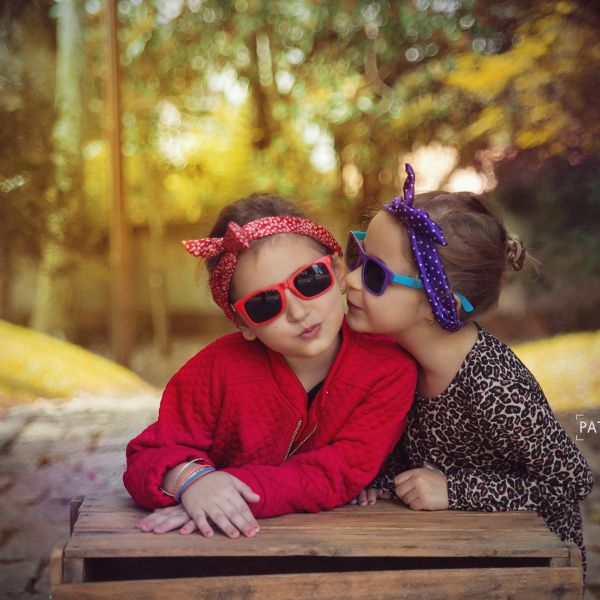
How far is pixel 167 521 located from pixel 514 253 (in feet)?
3.66

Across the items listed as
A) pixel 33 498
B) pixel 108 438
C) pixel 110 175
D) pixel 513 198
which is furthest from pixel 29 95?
pixel 513 198

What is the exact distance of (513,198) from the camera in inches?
212

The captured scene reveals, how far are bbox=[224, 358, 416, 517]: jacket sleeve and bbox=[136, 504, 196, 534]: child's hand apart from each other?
0.51 feet

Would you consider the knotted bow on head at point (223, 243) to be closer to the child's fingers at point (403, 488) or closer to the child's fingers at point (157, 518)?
the child's fingers at point (157, 518)

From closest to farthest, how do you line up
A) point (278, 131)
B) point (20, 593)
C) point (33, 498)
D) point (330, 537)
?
point (330, 537) < point (20, 593) < point (33, 498) < point (278, 131)

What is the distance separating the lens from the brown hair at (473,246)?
2.01 metres

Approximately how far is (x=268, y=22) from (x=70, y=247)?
203cm

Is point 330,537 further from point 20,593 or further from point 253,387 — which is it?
point 20,593

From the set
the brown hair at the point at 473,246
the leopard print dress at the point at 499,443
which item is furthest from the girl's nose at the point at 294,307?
the leopard print dress at the point at 499,443

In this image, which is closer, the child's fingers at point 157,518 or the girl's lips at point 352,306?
the child's fingers at point 157,518

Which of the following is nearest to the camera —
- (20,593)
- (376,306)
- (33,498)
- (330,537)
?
(330,537)

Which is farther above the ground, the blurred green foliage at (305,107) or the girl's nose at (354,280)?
the blurred green foliage at (305,107)

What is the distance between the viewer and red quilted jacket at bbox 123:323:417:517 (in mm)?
2043

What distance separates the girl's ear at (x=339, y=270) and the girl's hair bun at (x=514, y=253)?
434 mm
